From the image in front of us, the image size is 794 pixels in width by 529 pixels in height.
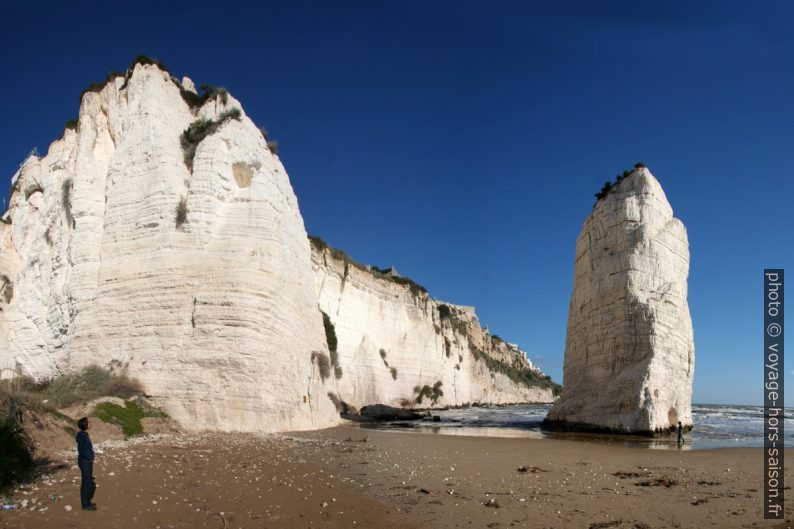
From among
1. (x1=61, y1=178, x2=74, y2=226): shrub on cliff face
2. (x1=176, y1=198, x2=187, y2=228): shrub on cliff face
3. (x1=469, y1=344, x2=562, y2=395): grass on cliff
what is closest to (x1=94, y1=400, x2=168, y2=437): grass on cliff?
(x1=176, y1=198, x2=187, y2=228): shrub on cliff face

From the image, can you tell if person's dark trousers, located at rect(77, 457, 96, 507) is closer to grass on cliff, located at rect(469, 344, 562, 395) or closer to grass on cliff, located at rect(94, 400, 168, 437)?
grass on cliff, located at rect(94, 400, 168, 437)

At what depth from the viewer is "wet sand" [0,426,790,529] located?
644 cm

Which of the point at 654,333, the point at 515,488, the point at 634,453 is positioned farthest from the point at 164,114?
the point at 654,333

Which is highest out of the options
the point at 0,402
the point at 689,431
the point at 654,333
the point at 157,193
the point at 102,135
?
the point at 102,135

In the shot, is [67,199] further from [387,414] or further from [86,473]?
[387,414]

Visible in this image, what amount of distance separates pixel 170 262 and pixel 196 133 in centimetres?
487

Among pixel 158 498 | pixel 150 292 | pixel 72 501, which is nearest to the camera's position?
pixel 72 501

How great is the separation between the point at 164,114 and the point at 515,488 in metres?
15.9

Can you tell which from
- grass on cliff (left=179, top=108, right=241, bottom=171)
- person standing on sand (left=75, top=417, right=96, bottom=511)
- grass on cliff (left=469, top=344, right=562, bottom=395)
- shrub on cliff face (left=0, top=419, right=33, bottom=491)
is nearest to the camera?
person standing on sand (left=75, top=417, right=96, bottom=511)

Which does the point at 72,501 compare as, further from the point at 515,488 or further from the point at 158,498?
the point at 515,488

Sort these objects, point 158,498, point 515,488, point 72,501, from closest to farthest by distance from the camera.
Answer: point 72,501
point 158,498
point 515,488

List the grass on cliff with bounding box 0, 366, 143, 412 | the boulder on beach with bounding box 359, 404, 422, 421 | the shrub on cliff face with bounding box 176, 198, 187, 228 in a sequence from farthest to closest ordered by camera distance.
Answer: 1. the boulder on beach with bounding box 359, 404, 422, 421
2. the shrub on cliff face with bounding box 176, 198, 187, 228
3. the grass on cliff with bounding box 0, 366, 143, 412

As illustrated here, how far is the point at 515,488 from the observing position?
28.3ft

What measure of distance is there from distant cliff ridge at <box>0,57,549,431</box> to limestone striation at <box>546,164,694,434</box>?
10.4m
